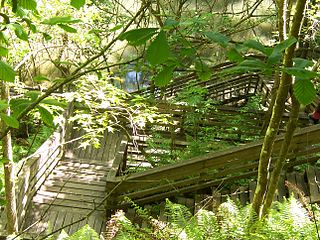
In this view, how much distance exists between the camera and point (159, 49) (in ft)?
3.06

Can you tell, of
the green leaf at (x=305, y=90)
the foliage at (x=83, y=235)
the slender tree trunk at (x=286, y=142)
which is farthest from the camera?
the foliage at (x=83, y=235)

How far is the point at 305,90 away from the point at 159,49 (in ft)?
1.29

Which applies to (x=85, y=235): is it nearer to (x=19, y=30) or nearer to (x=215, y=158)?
(x=215, y=158)


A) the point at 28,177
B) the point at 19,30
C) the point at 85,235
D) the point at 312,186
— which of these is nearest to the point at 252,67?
the point at 19,30

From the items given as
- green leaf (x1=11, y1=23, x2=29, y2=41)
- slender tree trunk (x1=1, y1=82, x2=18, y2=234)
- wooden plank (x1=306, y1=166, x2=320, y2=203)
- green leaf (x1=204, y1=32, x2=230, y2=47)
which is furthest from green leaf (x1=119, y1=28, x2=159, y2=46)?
wooden plank (x1=306, y1=166, x2=320, y2=203)

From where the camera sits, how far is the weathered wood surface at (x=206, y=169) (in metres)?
5.37

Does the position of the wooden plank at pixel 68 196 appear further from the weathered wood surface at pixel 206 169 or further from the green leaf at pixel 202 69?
the green leaf at pixel 202 69

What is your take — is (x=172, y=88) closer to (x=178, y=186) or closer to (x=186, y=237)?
(x=178, y=186)

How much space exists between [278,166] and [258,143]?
3011 mm

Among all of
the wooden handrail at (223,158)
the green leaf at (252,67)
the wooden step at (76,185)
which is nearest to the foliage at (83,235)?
the wooden handrail at (223,158)

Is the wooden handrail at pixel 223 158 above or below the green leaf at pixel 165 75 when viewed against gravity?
above

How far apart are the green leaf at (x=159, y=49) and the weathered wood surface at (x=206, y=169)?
4146 millimetres

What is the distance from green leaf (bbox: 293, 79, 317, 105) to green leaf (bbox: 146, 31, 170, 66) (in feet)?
1.14

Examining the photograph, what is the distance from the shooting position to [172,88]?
475 inches
